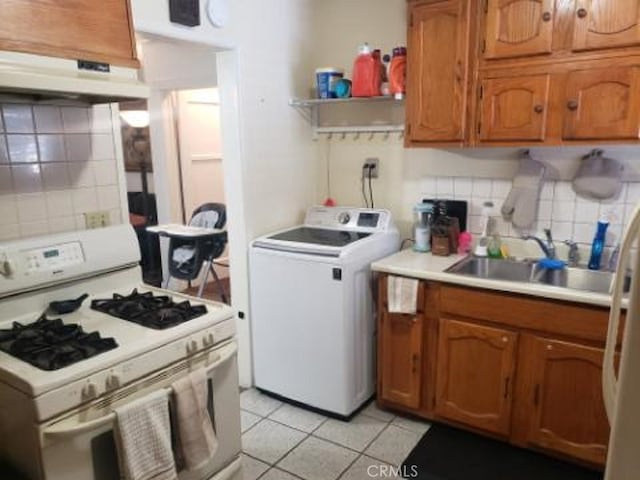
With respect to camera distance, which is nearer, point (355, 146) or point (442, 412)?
point (442, 412)

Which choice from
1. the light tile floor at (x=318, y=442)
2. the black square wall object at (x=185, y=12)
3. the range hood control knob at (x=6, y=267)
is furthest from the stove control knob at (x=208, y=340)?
the black square wall object at (x=185, y=12)

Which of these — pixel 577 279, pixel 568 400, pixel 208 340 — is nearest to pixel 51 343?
→ pixel 208 340

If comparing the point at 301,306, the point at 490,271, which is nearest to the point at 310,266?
the point at 301,306

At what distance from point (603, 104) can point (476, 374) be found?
1292 mm

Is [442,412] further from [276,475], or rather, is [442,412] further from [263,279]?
[263,279]

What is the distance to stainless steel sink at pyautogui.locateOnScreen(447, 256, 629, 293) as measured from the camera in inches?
89.0

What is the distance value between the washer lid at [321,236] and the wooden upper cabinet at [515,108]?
84 centimetres

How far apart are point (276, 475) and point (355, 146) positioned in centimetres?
190

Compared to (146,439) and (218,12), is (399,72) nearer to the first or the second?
(218,12)

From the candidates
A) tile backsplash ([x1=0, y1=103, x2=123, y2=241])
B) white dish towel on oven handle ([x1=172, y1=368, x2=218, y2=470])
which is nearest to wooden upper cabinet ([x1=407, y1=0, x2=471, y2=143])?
tile backsplash ([x1=0, y1=103, x2=123, y2=241])

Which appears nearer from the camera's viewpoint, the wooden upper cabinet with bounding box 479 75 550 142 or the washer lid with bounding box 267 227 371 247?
the wooden upper cabinet with bounding box 479 75 550 142

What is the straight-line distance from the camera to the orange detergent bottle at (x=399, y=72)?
2518 millimetres

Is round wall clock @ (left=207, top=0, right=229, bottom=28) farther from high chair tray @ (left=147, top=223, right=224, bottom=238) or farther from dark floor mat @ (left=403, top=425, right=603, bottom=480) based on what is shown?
dark floor mat @ (left=403, top=425, right=603, bottom=480)

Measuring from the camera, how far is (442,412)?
7.84ft
